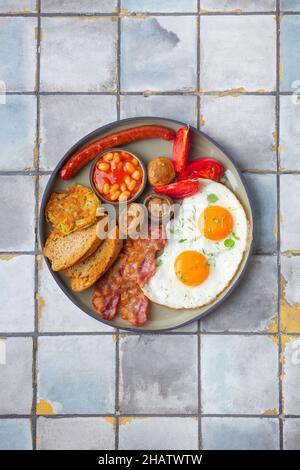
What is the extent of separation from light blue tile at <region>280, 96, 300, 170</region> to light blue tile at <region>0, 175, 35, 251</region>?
1.16 m

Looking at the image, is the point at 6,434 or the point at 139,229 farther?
the point at 6,434

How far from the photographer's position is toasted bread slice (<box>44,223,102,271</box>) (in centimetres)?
234

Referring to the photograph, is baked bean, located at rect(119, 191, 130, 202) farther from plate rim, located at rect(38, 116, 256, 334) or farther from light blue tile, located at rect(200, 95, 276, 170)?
light blue tile, located at rect(200, 95, 276, 170)

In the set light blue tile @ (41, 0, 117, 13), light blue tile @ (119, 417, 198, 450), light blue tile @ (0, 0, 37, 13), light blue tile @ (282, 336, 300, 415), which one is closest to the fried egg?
light blue tile @ (282, 336, 300, 415)

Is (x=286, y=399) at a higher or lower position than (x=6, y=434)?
higher

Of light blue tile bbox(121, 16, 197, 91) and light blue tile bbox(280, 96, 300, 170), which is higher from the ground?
light blue tile bbox(121, 16, 197, 91)

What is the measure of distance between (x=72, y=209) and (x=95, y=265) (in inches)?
10.4

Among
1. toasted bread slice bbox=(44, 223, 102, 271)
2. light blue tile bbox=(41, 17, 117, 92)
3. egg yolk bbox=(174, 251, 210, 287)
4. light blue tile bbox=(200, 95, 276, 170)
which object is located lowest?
egg yolk bbox=(174, 251, 210, 287)

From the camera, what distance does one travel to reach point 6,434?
2543 millimetres

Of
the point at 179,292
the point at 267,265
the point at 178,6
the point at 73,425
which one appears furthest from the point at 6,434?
the point at 178,6

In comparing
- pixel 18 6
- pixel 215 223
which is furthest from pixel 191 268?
pixel 18 6

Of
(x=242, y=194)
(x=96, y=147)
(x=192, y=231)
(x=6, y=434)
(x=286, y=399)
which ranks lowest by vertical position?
(x=6, y=434)

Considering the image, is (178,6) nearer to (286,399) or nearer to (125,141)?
(125,141)

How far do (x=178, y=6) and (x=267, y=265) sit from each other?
125cm
